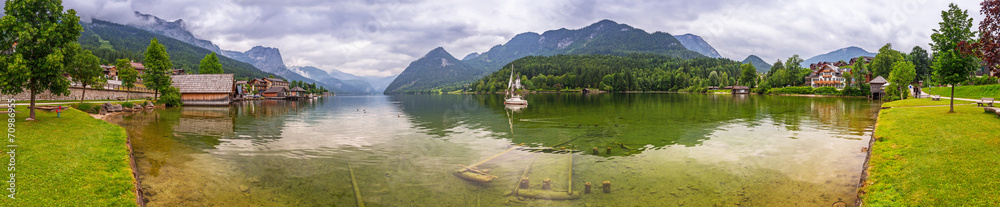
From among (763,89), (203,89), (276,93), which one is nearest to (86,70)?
(203,89)

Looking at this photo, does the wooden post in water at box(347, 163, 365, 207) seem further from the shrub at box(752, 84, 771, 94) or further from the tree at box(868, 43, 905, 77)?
the shrub at box(752, 84, 771, 94)

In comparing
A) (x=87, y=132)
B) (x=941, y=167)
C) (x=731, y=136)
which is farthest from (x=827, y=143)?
(x=87, y=132)

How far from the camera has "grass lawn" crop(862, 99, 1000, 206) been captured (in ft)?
30.7

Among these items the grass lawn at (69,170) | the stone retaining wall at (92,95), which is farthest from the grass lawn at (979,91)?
the stone retaining wall at (92,95)

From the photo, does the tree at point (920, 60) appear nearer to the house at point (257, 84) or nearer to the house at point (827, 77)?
the house at point (827, 77)

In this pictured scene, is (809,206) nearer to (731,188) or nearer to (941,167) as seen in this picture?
(731,188)

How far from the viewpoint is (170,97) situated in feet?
201

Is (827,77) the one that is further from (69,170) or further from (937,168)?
(69,170)

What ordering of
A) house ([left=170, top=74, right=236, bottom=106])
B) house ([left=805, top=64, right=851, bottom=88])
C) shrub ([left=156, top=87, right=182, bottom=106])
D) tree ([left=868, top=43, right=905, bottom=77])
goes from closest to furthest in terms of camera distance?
shrub ([left=156, top=87, right=182, bottom=106]), house ([left=170, top=74, right=236, bottom=106]), tree ([left=868, top=43, right=905, bottom=77]), house ([left=805, top=64, right=851, bottom=88])

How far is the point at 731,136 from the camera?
83.0 ft

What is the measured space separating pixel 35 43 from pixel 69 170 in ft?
51.1

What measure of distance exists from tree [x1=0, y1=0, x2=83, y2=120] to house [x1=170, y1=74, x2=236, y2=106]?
5602cm

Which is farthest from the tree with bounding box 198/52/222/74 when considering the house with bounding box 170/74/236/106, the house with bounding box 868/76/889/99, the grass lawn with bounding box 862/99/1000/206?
the house with bounding box 868/76/889/99

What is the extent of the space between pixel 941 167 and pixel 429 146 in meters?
19.6
